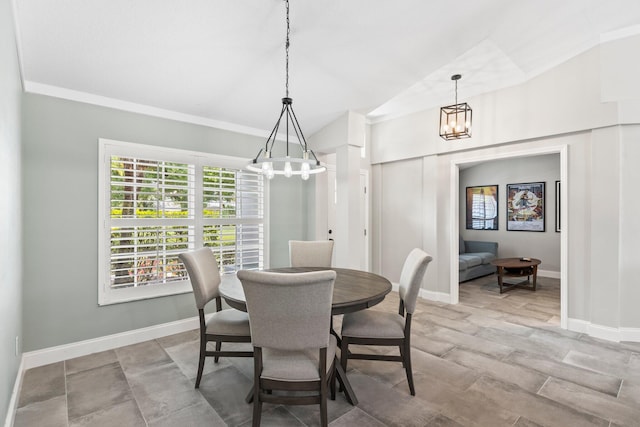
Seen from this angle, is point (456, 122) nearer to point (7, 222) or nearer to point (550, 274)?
point (7, 222)

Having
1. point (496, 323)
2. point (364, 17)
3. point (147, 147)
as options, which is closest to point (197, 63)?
point (147, 147)

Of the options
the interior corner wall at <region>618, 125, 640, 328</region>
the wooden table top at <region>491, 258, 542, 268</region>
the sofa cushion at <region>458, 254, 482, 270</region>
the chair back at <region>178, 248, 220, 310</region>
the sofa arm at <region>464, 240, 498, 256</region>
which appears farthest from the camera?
the sofa arm at <region>464, 240, 498, 256</region>

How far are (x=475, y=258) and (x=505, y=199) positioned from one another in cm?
182

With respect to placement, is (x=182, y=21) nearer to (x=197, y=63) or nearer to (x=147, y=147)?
(x=197, y=63)

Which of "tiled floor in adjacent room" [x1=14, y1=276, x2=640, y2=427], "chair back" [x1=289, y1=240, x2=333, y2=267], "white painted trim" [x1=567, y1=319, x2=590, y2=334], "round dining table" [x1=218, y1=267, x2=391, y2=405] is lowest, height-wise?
"tiled floor in adjacent room" [x1=14, y1=276, x2=640, y2=427]

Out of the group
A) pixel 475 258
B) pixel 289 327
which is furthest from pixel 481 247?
pixel 289 327

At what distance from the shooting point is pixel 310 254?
11.6 ft

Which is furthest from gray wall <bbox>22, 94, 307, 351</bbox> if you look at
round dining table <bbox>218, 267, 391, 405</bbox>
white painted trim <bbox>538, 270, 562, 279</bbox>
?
white painted trim <bbox>538, 270, 562, 279</bbox>

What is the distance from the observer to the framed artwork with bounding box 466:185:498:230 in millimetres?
7094

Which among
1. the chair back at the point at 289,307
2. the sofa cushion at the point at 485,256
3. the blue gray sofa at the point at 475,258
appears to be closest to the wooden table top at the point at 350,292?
the chair back at the point at 289,307

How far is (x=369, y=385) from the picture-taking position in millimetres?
2418

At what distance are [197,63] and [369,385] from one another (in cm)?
298

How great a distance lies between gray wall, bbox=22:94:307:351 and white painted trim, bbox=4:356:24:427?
245 mm

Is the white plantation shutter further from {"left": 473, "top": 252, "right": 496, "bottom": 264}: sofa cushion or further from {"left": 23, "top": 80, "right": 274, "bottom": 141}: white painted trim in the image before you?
{"left": 473, "top": 252, "right": 496, "bottom": 264}: sofa cushion
